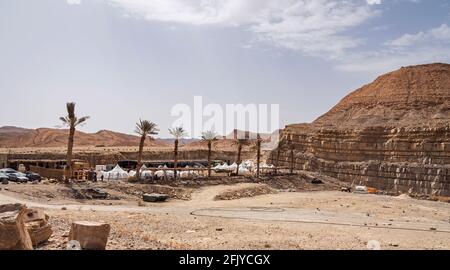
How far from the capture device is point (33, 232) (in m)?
9.75

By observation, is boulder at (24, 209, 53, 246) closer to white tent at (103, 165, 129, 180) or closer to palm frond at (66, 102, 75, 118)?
palm frond at (66, 102, 75, 118)

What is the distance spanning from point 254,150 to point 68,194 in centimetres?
6207

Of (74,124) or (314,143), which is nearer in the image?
(74,124)

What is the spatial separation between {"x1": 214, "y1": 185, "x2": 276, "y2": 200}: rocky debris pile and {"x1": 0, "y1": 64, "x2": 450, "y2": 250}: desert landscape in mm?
136

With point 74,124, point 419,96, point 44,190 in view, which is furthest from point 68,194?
point 419,96

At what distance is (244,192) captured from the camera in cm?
3656

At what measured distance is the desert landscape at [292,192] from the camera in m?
14.7

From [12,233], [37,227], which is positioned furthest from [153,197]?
[12,233]

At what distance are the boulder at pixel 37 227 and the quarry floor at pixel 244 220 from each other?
0.20 m

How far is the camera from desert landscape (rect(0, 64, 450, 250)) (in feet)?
48.1

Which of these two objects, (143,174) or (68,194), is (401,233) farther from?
(143,174)

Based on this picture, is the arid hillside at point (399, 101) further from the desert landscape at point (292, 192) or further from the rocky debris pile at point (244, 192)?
the rocky debris pile at point (244, 192)

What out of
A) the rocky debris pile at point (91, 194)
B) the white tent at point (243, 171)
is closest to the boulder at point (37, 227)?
the rocky debris pile at point (91, 194)

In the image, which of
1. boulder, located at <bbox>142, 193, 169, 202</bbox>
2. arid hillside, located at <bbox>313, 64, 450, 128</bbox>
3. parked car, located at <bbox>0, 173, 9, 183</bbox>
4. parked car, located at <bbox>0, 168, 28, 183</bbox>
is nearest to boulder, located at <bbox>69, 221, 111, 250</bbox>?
boulder, located at <bbox>142, 193, 169, 202</bbox>
